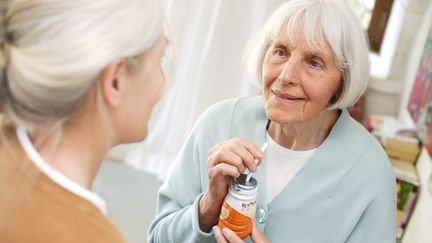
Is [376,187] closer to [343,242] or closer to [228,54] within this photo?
[343,242]

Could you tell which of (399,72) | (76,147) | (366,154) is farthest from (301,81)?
(399,72)

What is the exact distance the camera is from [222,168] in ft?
3.05

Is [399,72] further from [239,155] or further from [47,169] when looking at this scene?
[47,169]

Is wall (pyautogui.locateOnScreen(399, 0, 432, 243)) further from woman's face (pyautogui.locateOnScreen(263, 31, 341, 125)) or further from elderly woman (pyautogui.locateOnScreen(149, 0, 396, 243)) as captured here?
woman's face (pyautogui.locateOnScreen(263, 31, 341, 125))

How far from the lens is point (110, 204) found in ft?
8.09

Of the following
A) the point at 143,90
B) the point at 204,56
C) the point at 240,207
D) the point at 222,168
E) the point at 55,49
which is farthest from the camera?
the point at 204,56

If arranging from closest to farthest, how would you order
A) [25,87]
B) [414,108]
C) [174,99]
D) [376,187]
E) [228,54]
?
[25,87], [376,187], [414,108], [228,54], [174,99]

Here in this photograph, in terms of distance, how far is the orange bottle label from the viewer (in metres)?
0.84

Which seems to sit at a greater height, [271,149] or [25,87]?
[25,87]

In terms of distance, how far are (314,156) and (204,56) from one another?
1534 mm

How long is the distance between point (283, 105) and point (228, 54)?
1.50 metres

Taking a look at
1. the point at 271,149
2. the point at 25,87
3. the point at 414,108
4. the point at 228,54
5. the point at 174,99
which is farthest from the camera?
the point at 174,99

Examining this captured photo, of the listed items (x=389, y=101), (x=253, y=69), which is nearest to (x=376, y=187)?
(x=253, y=69)

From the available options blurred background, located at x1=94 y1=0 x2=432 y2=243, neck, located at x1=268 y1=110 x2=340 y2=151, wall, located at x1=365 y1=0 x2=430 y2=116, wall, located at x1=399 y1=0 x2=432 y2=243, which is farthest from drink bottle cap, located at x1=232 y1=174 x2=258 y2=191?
wall, located at x1=365 y1=0 x2=430 y2=116
